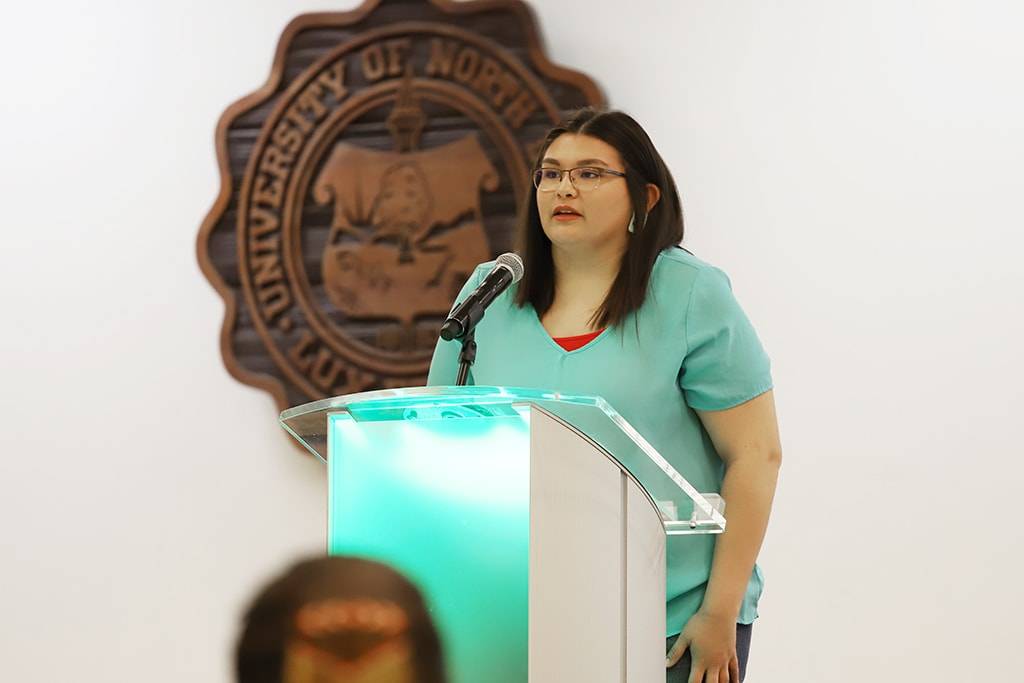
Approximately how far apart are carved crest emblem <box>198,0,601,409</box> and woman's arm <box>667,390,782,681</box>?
4.35 feet

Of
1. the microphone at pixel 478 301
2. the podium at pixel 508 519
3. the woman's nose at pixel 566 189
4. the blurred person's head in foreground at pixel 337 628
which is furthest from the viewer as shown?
the woman's nose at pixel 566 189

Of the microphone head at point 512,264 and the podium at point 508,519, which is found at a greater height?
the microphone head at point 512,264

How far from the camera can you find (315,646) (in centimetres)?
71

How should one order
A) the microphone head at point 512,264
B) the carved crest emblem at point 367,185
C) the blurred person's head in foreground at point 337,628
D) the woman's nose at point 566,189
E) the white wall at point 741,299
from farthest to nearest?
the carved crest emblem at point 367,185
the white wall at point 741,299
the woman's nose at point 566,189
the microphone head at point 512,264
the blurred person's head in foreground at point 337,628

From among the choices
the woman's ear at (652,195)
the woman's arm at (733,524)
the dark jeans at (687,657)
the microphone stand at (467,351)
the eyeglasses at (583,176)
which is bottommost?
the dark jeans at (687,657)

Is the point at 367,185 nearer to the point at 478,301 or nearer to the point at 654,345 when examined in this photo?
the point at 654,345

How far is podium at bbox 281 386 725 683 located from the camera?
1.16 m

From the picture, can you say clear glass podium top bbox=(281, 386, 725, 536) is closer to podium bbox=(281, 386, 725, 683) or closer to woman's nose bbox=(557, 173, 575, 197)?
podium bbox=(281, 386, 725, 683)

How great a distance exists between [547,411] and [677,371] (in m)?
0.67

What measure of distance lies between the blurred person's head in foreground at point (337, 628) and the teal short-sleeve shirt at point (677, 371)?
1102 millimetres

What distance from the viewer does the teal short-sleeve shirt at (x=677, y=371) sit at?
5.95ft

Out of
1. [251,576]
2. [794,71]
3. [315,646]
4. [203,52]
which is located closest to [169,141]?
[203,52]

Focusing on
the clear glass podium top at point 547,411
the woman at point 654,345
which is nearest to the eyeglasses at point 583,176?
the woman at point 654,345

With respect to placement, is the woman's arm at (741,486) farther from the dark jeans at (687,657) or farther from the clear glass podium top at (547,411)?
the clear glass podium top at (547,411)
